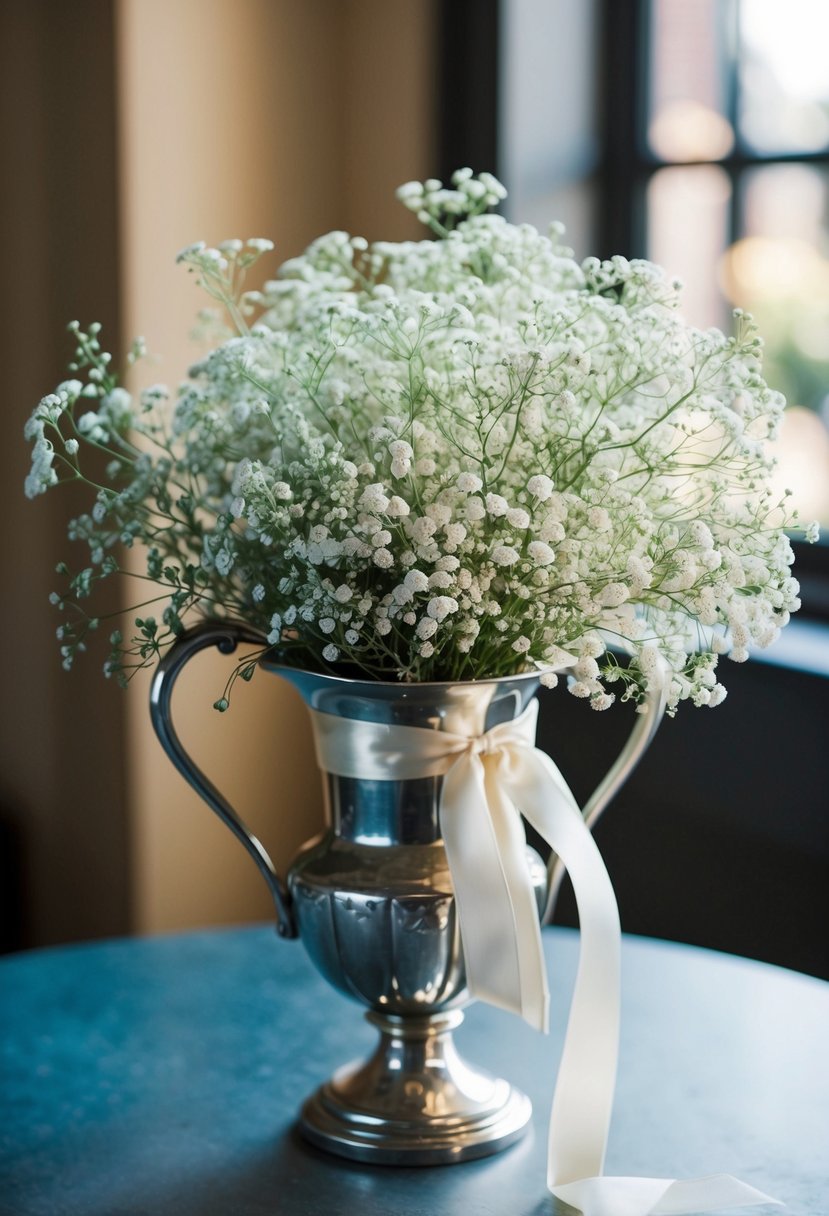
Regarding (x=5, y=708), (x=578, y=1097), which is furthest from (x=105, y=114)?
(x=578, y=1097)

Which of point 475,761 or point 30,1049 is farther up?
point 475,761

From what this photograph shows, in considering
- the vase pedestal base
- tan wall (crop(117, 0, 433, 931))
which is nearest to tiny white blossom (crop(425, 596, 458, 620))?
the vase pedestal base

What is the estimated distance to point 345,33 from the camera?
2297 millimetres

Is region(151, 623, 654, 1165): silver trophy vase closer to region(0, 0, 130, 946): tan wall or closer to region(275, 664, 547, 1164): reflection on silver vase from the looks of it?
region(275, 664, 547, 1164): reflection on silver vase

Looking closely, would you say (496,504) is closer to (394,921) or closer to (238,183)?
(394,921)

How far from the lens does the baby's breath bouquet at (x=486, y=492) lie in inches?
33.4

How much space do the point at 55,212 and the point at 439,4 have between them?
2.06 feet

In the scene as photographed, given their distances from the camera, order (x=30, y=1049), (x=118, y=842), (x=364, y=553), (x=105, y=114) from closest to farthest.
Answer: (x=364, y=553), (x=30, y=1049), (x=105, y=114), (x=118, y=842)

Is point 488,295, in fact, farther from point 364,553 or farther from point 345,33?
point 345,33

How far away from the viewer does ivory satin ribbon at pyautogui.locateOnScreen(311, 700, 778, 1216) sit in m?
0.90

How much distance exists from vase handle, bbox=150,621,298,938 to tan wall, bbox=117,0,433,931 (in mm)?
1172

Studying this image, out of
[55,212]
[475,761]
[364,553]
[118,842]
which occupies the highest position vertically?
[55,212]

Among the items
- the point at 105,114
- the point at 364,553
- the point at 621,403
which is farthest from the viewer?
the point at 105,114

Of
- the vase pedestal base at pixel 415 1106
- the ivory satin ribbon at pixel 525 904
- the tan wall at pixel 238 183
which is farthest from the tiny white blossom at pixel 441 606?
the tan wall at pixel 238 183
